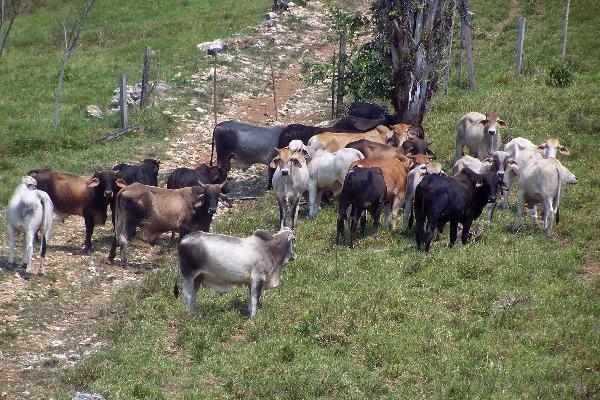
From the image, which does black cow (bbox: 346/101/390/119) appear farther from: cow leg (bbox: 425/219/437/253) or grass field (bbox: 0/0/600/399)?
cow leg (bbox: 425/219/437/253)

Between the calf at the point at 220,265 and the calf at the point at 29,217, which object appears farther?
the calf at the point at 29,217

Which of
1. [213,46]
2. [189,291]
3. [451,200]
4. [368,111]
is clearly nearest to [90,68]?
[213,46]

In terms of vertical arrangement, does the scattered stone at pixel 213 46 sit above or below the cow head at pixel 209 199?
above

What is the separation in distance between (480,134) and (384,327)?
9.16 meters

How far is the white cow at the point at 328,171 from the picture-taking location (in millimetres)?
19062

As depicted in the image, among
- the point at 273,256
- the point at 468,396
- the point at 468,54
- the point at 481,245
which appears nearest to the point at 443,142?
the point at 468,54

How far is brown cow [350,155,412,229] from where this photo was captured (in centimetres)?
1795

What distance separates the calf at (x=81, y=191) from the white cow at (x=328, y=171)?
3.77 meters

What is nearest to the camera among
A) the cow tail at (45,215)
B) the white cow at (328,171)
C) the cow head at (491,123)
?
the cow tail at (45,215)

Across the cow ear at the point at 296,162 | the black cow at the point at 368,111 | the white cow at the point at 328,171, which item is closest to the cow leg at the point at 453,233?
the white cow at the point at 328,171

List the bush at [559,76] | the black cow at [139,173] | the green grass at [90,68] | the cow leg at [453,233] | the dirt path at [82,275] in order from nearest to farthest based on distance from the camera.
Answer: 1. the dirt path at [82,275]
2. the cow leg at [453,233]
3. the black cow at [139,173]
4. the green grass at [90,68]
5. the bush at [559,76]

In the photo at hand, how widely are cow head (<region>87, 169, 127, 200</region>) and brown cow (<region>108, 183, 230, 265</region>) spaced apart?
85cm

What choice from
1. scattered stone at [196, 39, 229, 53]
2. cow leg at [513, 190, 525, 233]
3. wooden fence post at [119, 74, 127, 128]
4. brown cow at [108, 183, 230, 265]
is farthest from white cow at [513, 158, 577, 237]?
scattered stone at [196, 39, 229, 53]

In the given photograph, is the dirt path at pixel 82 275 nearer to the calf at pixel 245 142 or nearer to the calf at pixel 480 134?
the calf at pixel 245 142
